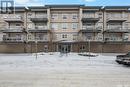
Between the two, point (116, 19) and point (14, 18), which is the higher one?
point (14, 18)

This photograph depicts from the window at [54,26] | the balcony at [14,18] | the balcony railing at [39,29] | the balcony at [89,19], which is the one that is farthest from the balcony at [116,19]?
the balcony at [14,18]

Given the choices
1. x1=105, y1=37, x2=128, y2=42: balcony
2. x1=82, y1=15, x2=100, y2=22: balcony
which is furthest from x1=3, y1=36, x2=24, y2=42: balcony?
x1=105, y1=37, x2=128, y2=42: balcony

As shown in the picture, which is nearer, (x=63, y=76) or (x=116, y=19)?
(x=63, y=76)

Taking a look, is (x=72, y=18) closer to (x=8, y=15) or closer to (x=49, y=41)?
(x=49, y=41)

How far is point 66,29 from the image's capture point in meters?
62.1

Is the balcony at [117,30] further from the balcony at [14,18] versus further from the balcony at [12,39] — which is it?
the balcony at [14,18]

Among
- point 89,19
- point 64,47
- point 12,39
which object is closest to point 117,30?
point 89,19

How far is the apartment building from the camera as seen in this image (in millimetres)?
60312

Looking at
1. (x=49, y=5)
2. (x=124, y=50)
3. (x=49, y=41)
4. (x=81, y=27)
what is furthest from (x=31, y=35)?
(x=124, y=50)

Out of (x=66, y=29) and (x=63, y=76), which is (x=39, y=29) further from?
(x=63, y=76)

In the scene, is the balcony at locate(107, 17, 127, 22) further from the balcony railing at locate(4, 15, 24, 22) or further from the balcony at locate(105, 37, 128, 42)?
the balcony railing at locate(4, 15, 24, 22)

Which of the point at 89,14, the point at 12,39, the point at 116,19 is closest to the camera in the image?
the point at 12,39

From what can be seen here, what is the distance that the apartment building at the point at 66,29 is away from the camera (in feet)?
198

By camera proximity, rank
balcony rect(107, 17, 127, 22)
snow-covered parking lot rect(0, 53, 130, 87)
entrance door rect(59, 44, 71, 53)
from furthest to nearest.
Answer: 1. balcony rect(107, 17, 127, 22)
2. entrance door rect(59, 44, 71, 53)
3. snow-covered parking lot rect(0, 53, 130, 87)
